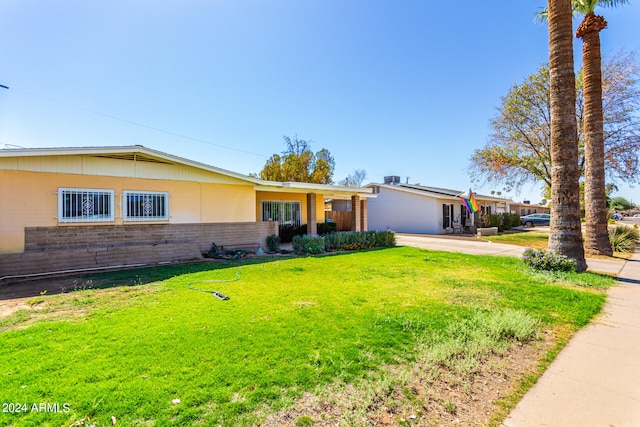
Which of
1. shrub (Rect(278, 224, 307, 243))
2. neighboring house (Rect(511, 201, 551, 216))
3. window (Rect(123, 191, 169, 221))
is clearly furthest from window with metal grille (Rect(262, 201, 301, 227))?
Result: neighboring house (Rect(511, 201, 551, 216))

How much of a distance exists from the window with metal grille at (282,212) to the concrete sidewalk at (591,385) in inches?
536

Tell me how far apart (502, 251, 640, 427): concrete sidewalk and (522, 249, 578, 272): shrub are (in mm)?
4000

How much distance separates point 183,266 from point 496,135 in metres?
22.3

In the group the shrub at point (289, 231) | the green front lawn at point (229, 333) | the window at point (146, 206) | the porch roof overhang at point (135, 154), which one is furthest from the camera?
the shrub at point (289, 231)

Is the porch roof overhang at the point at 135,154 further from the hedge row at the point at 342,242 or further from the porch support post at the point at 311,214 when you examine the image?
the hedge row at the point at 342,242

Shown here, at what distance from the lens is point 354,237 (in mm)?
14500

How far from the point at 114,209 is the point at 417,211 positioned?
20.9 metres

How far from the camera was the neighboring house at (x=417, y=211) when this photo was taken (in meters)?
23.9

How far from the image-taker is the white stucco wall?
23828mm

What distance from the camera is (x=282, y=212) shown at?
1678 cm

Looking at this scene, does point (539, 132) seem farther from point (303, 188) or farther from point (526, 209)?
point (526, 209)

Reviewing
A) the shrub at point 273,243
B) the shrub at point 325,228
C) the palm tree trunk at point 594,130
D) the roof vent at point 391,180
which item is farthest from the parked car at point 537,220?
the shrub at point 273,243

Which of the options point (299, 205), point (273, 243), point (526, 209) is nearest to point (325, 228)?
point (299, 205)

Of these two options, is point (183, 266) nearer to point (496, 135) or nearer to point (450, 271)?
point (450, 271)
